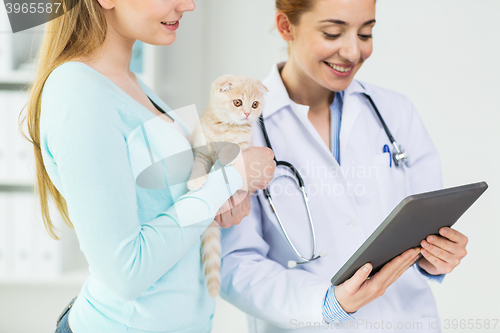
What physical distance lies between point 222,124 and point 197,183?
218mm

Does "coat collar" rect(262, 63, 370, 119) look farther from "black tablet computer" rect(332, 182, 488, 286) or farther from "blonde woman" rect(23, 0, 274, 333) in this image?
"black tablet computer" rect(332, 182, 488, 286)

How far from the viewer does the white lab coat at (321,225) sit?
0.97 m

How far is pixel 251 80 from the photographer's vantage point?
3.19 ft

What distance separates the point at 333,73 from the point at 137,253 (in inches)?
29.3

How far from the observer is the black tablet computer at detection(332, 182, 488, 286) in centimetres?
72

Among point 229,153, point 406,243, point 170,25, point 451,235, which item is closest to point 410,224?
point 406,243

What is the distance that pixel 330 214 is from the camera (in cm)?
106

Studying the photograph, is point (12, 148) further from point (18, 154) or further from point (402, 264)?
point (402, 264)

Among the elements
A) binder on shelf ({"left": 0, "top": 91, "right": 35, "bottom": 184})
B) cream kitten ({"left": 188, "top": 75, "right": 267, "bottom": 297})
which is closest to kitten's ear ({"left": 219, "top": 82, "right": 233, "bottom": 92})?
cream kitten ({"left": 188, "top": 75, "right": 267, "bottom": 297})

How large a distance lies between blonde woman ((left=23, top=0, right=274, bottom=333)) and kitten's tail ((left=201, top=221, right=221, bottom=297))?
0.02 m

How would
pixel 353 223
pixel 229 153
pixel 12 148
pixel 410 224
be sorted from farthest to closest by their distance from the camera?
pixel 12 148, pixel 353 223, pixel 229 153, pixel 410 224

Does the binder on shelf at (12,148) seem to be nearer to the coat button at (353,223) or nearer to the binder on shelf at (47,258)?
the binder on shelf at (47,258)

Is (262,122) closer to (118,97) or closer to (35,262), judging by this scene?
(118,97)

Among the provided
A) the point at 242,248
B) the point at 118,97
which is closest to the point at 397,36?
the point at 242,248
